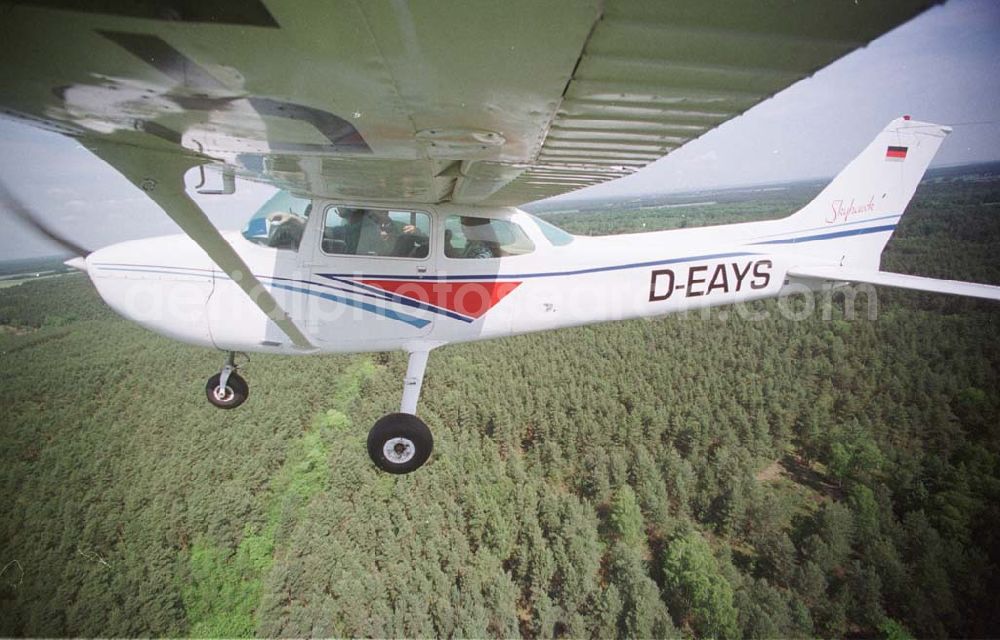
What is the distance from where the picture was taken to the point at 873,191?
4797mm

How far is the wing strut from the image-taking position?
58.4 inches

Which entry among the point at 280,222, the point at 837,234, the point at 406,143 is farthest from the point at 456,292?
the point at 837,234

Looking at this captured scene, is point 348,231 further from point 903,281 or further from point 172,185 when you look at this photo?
point 903,281

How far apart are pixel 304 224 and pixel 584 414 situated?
16379 mm

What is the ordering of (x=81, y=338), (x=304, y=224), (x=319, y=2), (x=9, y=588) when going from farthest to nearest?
(x=81, y=338) → (x=9, y=588) → (x=304, y=224) → (x=319, y=2)

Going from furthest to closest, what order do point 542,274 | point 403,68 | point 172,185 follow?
point 542,274 < point 172,185 < point 403,68

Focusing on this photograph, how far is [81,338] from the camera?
786 inches

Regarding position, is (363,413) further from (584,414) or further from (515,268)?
(515,268)

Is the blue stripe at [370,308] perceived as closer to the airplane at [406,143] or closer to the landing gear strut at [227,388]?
the airplane at [406,143]

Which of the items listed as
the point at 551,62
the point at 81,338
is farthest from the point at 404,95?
the point at 81,338

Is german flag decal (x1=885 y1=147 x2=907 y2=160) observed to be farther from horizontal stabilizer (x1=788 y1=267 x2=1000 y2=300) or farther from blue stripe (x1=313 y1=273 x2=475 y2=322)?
blue stripe (x1=313 y1=273 x2=475 y2=322)

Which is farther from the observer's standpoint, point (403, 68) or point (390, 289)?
point (390, 289)

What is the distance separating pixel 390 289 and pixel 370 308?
213 mm

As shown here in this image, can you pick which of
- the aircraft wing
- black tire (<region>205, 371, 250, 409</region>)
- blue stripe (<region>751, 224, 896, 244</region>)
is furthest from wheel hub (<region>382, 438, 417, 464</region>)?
blue stripe (<region>751, 224, 896, 244</region>)
